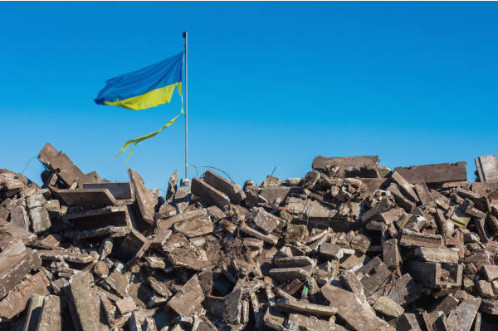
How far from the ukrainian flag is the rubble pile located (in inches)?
211

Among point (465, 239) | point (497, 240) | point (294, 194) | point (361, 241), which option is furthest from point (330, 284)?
point (497, 240)

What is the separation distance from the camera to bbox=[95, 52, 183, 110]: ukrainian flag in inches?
652

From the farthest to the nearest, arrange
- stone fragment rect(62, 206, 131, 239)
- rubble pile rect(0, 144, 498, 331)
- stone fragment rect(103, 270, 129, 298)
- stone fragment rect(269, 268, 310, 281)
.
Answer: stone fragment rect(62, 206, 131, 239) → stone fragment rect(103, 270, 129, 298) → stone fragment rect(269, 268, 310, 281) → rubble pile rect(0, 144, 498, 331)

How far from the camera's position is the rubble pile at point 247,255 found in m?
7.40

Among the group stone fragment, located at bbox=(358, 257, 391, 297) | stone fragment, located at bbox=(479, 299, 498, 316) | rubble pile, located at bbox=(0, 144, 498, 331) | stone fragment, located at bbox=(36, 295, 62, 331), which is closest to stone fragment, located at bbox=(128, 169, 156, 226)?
rubble pile, located at bbox=(0, 144, 498, 331)

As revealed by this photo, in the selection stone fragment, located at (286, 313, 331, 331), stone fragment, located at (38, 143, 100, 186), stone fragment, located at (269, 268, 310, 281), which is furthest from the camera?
stone fragment, located at (38, 143, 100, 186)

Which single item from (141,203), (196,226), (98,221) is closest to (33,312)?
(98,221)

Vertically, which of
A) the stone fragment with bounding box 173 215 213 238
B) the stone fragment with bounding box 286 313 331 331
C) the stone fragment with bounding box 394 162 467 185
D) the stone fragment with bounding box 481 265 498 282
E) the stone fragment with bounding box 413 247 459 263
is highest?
the stone fragment with bounding box 394 162 467 185

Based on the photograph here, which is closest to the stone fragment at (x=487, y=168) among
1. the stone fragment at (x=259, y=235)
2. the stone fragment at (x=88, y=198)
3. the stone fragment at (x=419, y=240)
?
the stone fragment at (x=419, y=240)

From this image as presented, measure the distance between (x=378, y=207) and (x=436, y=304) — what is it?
2.38 metres

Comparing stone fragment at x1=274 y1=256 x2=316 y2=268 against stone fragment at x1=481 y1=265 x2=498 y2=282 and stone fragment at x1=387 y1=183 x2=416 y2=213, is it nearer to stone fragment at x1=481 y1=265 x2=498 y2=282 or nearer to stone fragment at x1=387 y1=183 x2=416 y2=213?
stone fragment at x1=387 y1=183 x2=416 y2=213

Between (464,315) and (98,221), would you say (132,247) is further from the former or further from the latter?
(464,315)

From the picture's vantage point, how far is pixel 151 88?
16609mm

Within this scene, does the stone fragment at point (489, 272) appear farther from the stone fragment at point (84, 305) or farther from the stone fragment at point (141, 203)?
the stone fragment at point (84, 305)
